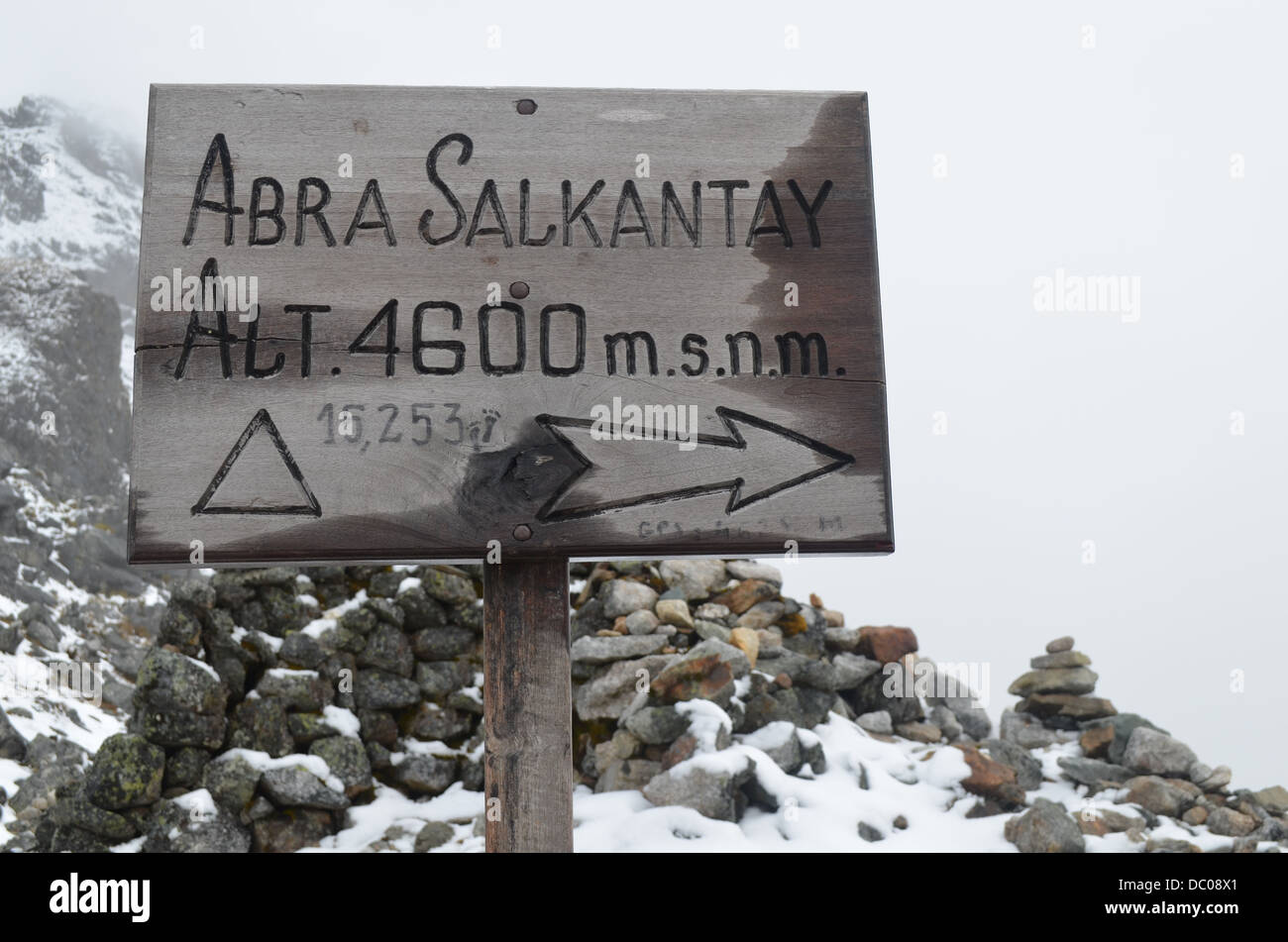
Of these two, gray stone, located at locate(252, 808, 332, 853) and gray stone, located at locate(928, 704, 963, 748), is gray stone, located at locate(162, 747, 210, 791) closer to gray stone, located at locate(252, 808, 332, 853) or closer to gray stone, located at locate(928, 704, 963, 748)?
gray stone, located at locate(252, 808, 332, 853)

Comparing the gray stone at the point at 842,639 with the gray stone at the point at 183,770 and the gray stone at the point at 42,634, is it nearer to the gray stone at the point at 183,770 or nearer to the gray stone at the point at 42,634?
the gray stone at the point at 183,770

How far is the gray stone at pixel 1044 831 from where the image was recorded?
638 centimetres

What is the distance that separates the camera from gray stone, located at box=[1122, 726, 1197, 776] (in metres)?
8.35

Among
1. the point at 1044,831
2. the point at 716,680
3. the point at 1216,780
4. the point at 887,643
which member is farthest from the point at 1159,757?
the point at 716,680

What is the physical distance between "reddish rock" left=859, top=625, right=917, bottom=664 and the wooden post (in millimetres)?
7083

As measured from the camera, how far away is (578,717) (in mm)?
7371

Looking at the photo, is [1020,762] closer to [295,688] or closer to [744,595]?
[744,595]

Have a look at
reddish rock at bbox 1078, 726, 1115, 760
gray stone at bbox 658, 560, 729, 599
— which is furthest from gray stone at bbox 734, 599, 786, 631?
reddish rock at bbox 1078, 726, 1115, 760

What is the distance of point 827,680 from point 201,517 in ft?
22.1

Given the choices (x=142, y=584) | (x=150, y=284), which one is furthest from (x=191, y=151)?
(x=142, y=584)

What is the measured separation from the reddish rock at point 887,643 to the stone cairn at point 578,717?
21mm

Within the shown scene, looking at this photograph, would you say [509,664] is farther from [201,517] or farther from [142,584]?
[142,584]

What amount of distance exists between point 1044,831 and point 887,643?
2.65 meters

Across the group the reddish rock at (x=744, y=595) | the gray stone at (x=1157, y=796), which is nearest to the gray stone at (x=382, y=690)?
the reddish rock at (x=744, y=595)
